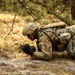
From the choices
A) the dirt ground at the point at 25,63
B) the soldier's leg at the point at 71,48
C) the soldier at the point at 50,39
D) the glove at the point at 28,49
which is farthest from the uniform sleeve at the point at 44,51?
the glove at the point at 28,49

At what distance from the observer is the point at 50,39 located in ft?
22.9

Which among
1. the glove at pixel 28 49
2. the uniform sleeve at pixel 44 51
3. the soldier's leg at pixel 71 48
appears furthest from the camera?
the glove at pixel 28 49

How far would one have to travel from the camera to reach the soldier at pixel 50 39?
684cm

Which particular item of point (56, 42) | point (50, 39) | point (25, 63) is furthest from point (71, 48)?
point (25, 63)

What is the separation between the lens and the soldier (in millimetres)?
6840

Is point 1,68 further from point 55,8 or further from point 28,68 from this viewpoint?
point 55,8

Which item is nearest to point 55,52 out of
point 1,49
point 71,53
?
point 71,53

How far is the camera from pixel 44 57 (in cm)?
681

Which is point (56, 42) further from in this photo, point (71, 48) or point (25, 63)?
point (25, 63)

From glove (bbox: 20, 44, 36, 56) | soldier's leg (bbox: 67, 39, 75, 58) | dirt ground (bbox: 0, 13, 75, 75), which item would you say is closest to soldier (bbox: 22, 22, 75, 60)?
soldier's leg (bbox: 67, 39, 75, 58)

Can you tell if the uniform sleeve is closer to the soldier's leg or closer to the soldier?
the soldier

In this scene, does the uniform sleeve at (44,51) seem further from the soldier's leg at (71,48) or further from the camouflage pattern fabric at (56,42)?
the soldier's leg at (71,48)

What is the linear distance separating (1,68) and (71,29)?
5.86ft

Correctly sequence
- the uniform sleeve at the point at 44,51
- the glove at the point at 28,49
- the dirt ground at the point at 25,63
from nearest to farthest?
the dirt ground at the point at 25,63 < the uniform sleeve at the point at 44,51 < the glove at the point at 28,49
